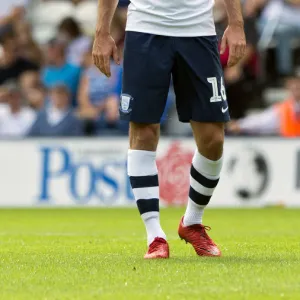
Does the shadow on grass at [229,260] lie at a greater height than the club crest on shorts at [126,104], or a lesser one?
lesser

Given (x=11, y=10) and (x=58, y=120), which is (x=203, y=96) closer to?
(x=58, y=120)

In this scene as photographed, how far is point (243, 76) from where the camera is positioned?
52.2 feet

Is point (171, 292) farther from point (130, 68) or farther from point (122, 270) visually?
point (130, 68)

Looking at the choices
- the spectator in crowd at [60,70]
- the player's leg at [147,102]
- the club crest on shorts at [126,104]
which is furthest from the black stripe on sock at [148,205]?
the spectator in crowd at [60,70]

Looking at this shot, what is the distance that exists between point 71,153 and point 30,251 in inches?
273

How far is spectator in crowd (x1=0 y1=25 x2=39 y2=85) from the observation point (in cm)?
1658

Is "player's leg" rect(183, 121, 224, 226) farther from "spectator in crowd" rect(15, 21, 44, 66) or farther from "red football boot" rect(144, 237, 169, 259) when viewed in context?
"spectator in crowd" rect(15, 21, 44, 66)

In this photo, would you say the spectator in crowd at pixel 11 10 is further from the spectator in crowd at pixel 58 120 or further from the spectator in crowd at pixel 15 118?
the spectator in crowd at pixel 58 120

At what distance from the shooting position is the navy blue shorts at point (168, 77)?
6.33m

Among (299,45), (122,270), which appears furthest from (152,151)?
(299,45)

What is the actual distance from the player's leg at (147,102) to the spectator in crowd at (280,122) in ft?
25.6

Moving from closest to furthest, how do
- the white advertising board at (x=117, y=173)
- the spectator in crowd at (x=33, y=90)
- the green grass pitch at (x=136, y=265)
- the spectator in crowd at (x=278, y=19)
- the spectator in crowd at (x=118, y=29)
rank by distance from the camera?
the green grass pitch at (x=136, y=265), the white advertising board at (x=117, y=173), the spectator in crowd at (x=118, y=29), the spectator in crowd at (x=33, y=90), the spectator in crowd at (x=278, y=19)

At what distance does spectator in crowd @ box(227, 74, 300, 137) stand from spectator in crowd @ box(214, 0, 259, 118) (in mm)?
823

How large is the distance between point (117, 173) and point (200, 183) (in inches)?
284
